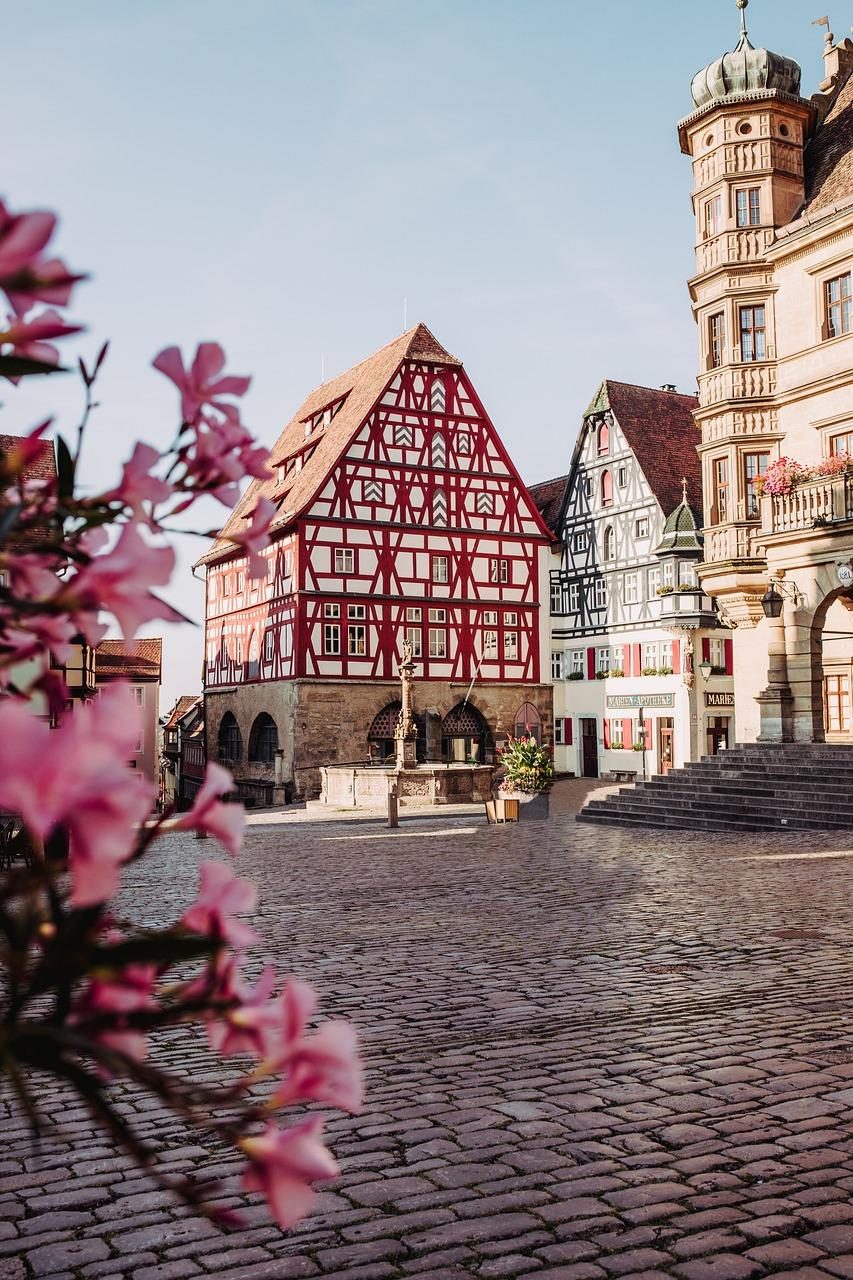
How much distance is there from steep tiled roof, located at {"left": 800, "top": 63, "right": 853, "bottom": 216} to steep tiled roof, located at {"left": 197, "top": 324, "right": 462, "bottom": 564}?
15441 mm

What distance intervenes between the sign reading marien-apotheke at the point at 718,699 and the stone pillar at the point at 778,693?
15743 millimetres

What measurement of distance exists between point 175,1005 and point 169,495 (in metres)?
0.64

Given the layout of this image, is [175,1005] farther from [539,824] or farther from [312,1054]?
[539,824]

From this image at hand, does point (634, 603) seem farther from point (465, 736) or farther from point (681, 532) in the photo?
point (465, 736)

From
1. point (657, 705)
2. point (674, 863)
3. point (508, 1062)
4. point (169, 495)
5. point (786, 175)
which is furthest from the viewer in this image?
point (657, 705)

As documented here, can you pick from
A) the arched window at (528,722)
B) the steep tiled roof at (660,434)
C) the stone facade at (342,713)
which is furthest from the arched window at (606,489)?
the arched window at (528,722)

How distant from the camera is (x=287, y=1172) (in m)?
1.03

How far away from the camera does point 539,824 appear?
24.0 metres

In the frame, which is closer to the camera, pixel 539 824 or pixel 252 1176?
pixel 252 1176

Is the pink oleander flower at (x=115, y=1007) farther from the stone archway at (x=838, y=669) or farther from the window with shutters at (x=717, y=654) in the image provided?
the window with shutters at (x=717, y=654)

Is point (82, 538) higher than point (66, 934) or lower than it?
higher

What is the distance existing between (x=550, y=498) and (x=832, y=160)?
25828mm

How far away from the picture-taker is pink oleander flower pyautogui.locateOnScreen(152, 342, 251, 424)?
4.83 ft

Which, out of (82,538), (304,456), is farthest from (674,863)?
(304,456)
